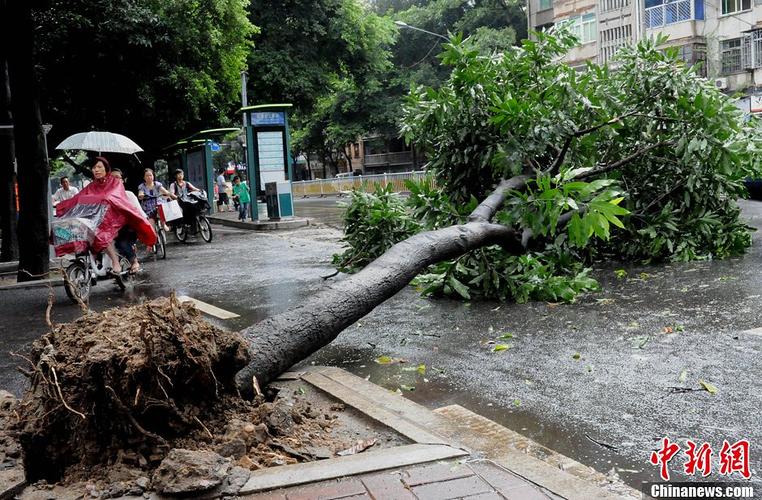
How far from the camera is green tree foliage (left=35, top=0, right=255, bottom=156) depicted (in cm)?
1967

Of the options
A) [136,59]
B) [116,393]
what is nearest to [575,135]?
[116,393]

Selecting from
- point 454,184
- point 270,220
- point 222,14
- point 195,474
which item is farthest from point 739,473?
point 222,14

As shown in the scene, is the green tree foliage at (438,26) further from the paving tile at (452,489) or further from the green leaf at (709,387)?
the paving tile at (452,489)

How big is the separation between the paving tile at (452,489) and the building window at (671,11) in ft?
117

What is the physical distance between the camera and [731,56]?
33.6 meters

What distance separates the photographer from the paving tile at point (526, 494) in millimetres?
2939

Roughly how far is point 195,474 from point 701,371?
3.25 meters

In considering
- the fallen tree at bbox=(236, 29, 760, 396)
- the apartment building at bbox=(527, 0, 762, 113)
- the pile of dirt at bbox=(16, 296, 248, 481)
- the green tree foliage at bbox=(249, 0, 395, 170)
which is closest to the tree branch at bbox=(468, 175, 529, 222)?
the fallen tree at bbox=(236, 29, 760, 396)

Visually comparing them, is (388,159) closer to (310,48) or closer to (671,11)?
(671,11)

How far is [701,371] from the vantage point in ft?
15.6

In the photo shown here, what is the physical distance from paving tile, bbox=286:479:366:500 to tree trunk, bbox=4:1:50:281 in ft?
30.0

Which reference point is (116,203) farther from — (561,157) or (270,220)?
(270,220)

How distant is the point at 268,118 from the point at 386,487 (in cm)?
1910

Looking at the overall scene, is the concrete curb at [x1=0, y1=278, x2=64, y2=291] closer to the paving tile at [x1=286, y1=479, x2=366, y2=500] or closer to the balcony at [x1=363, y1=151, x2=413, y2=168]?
the paving tile at [x1=286, y1=479, x2=366, y2=500]
